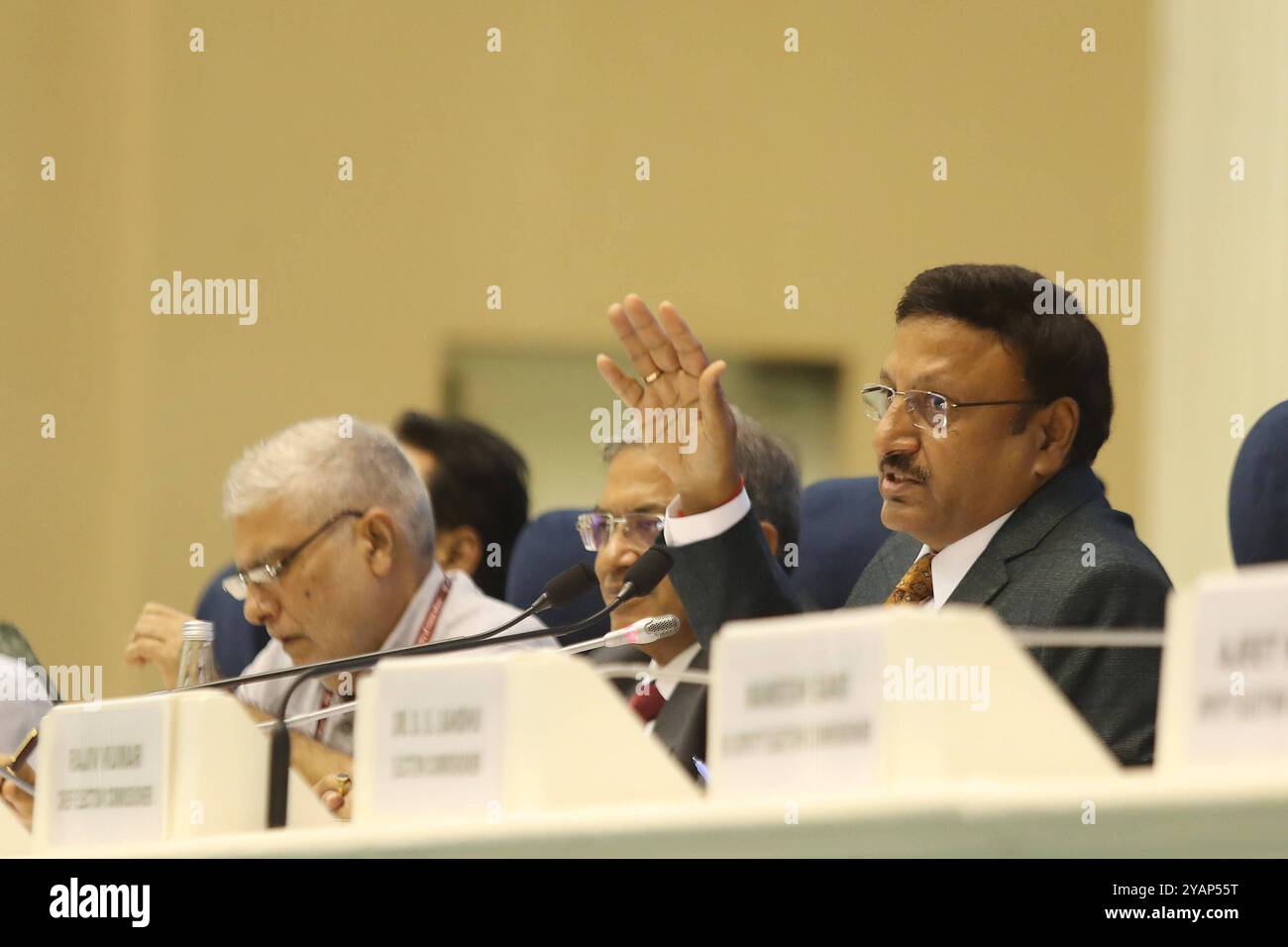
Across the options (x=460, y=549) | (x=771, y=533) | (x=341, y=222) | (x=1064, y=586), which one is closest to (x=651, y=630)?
(x=1064, y=586)

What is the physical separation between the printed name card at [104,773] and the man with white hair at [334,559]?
115cm

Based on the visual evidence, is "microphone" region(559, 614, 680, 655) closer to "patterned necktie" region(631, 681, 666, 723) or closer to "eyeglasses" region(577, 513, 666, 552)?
"patterned necktie" region(631, 681, 666, 723)

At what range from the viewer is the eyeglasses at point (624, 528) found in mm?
2332

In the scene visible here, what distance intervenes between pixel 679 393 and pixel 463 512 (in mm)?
1205

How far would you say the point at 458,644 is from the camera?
62.4 inches

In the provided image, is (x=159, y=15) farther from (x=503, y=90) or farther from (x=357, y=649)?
(x=357, y=649)

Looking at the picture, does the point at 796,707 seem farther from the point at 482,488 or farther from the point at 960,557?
the point at 482,488

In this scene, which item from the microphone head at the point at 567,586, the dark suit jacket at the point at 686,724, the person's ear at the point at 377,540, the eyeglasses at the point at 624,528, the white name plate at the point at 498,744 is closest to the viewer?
the white name plate at the point at 498,744

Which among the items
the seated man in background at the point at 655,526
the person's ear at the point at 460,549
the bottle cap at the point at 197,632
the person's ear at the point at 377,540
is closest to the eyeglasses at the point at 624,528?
the seated man in background at the point at 655,526

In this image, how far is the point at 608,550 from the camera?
7.65 feet

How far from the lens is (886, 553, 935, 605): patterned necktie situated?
77.4 inches

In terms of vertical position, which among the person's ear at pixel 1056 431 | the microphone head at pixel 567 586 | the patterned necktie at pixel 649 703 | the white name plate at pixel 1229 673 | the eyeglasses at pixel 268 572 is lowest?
the patterned necktie at pixel 649 703

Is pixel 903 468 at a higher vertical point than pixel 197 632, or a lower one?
higher

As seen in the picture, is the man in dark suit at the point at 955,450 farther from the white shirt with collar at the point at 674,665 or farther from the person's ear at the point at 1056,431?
the white shirt with collar at the point at 674,665
